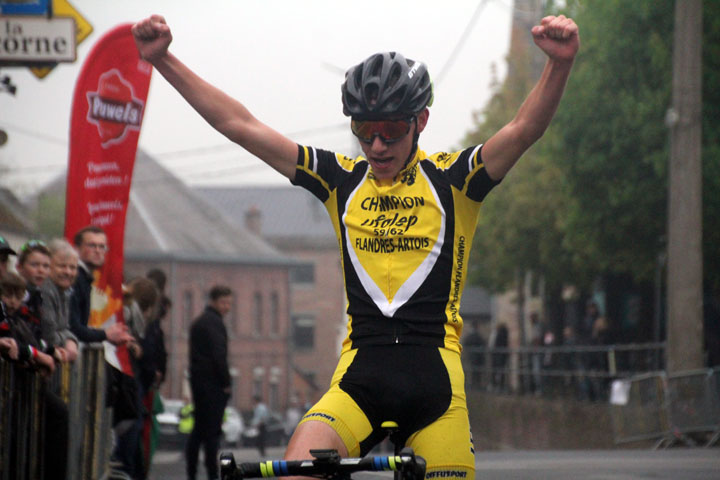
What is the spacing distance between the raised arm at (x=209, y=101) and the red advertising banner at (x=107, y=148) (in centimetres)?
619

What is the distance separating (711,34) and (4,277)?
19.6 meters

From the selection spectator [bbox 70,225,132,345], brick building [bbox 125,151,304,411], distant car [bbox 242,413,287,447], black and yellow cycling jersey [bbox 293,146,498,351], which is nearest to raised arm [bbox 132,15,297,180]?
black and yellow cycling jersey [bbox 293,146,498,351]

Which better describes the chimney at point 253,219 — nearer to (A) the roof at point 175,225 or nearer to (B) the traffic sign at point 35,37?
(A) the roof at point 175,225

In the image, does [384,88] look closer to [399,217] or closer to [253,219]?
[399,217]

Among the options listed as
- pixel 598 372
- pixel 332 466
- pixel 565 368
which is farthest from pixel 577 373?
pixel 332 466

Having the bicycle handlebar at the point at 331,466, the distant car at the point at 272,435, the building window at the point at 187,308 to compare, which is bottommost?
the distant car at the point at 272,435

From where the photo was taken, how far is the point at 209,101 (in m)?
5.11

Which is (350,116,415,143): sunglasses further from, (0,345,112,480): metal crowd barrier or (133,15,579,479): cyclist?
(0,345,112,480): metal crowd barrier

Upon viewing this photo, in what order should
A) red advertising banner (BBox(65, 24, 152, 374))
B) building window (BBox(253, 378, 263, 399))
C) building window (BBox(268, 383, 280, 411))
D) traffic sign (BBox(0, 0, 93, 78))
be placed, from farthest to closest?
building window (BBox(268, 383, 280, 411))
building window (BBox(253, 378, 263, 399))
red advertising banner (BBox(65, 24, 152, 374))
traffic sign (BBox(0, 0, 93, 78))

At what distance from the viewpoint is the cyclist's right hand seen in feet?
16.7

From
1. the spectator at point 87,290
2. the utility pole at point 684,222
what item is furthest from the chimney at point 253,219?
the spectator at point 87,290

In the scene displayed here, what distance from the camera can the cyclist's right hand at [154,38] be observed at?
510cm

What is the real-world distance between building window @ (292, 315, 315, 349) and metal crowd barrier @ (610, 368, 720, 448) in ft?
306

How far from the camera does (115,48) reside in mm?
11477
